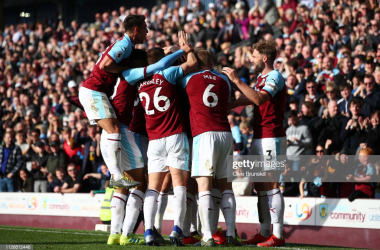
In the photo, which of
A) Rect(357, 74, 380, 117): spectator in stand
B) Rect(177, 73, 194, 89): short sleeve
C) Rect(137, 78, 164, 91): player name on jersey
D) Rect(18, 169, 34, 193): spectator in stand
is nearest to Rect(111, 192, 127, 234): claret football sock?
Rect(137, 78, 164, 91): player name on jersey

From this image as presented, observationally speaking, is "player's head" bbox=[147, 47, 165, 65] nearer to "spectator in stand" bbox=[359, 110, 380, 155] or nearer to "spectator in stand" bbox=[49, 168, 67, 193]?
"spectator in stand" bbox=[359, 110, 380, 155]

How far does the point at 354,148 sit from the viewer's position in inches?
373

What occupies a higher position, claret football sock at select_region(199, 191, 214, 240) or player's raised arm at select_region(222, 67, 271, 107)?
player's raised arm at select_region(222, 67, 271, 107)

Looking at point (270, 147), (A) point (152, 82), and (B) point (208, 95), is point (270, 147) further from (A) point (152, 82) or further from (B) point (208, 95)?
(A) point (152, 82)

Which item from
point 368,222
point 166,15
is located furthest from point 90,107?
point 166,15

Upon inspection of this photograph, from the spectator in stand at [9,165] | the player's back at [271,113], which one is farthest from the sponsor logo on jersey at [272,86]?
the spectator in stand at [9,165]

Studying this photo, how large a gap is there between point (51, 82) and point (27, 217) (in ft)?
24.3

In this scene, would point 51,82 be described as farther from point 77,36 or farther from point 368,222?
point 368,222

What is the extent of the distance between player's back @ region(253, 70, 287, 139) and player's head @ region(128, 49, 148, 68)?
1.47m

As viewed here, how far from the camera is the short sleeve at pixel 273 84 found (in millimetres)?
6529

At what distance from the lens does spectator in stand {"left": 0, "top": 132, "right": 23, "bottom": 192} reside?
13688 mm

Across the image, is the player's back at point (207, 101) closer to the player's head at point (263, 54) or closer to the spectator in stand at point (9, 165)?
the player's head at point (263, 54)

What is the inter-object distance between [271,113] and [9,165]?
887 centimetres

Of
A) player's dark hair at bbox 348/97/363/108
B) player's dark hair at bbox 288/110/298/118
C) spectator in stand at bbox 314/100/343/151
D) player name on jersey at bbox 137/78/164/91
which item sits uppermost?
player name on jersey at bbox 137/78/164/91
